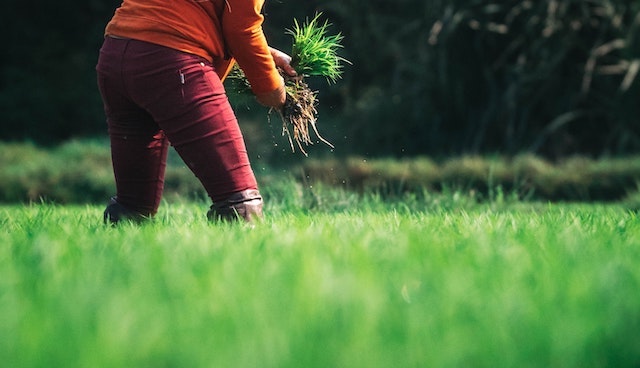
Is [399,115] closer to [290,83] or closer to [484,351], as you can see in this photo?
[290,83]

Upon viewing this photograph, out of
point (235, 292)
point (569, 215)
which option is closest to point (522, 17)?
point (569, 215)

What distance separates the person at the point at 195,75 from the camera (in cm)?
298

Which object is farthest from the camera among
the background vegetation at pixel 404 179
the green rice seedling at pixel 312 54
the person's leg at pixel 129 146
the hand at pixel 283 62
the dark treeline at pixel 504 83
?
the dark treeline at pixel 504 83

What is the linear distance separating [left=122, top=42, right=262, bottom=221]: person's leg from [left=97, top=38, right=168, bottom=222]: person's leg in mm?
145

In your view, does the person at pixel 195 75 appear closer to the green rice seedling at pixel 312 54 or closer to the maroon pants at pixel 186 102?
the maroon pants at pixel 186 102

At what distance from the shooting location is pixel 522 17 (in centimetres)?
796

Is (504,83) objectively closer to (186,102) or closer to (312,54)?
(312,54)

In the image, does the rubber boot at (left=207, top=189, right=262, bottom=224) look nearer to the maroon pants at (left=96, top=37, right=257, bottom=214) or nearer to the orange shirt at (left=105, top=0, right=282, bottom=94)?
the maroon pants at (left=96, top=37, right=257, bottom=214)

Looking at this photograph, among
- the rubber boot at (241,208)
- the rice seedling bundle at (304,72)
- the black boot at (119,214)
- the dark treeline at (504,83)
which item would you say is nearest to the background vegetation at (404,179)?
the dark treeline at (504,83)

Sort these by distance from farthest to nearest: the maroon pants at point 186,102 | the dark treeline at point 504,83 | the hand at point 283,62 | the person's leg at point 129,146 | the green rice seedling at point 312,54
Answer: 1. the dark treeline at point 504,83
2. the green rice seedling at point 312,54
3. the hand at point 283,62
4. the person's leg at point 129,146
5. the maroon pants at point 186,102

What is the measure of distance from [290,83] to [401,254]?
5.37 feet

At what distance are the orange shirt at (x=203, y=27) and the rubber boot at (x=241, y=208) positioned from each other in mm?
465

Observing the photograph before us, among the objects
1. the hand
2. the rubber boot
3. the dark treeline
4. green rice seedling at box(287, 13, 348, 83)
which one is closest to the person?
the rubber boot

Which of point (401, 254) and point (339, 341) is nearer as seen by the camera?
point (339, 341)
